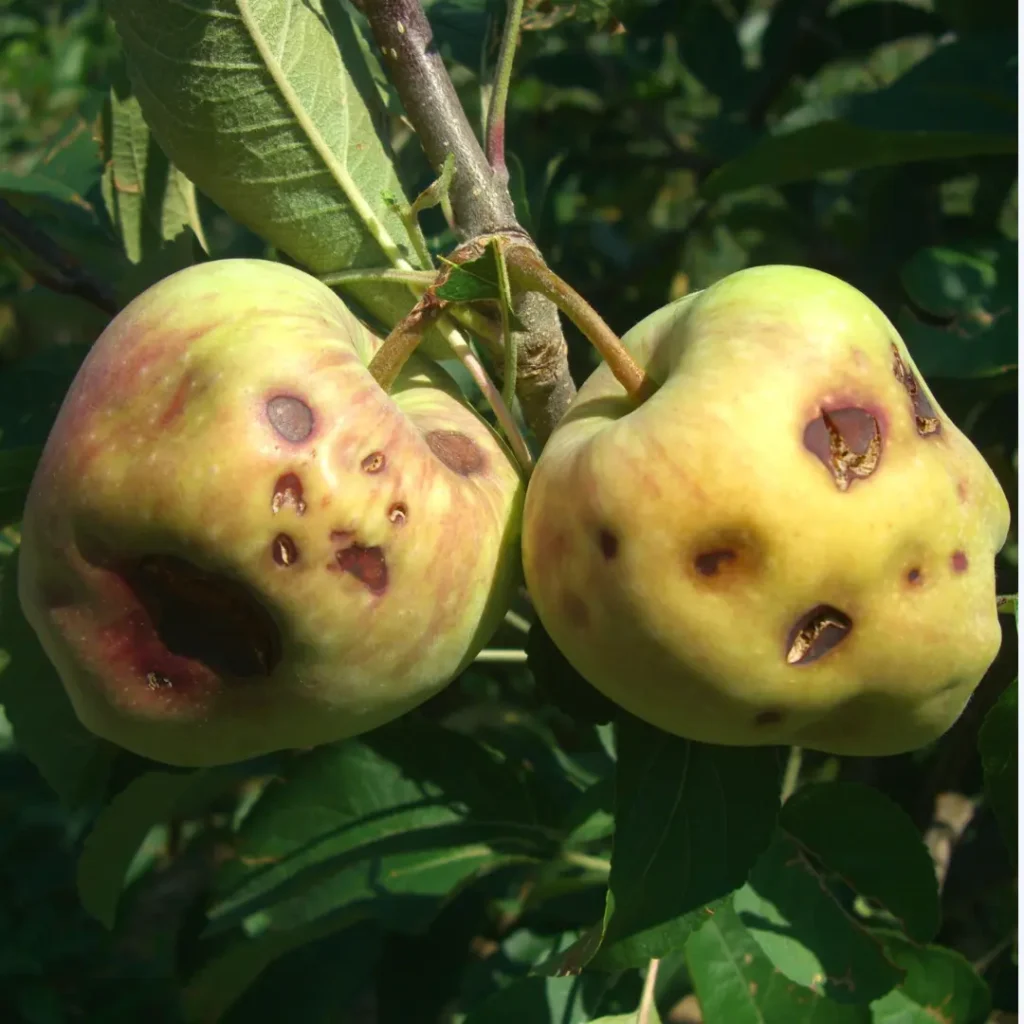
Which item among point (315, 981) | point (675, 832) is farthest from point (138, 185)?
point (315, 981)

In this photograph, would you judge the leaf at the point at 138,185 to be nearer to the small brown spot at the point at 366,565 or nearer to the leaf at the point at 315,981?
the small brown spot at the point at 366,565

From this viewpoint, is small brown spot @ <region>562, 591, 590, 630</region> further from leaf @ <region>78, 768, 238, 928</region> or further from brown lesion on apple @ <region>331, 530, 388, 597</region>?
leaf @ <region>78, 768, 238, 928</region>

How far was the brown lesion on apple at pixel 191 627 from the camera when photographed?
853 mm

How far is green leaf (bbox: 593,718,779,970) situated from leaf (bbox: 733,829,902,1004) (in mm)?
308

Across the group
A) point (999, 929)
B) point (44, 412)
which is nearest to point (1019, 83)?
point (999, 929)

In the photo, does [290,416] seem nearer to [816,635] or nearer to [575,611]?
[575,611]

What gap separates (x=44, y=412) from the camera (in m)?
1.51

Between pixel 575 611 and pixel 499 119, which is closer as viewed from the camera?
pixel 575 611

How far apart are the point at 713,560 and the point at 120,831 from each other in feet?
2.63

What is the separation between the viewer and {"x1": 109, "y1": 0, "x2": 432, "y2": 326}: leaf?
99 centimetres

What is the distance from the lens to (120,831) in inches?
50.6

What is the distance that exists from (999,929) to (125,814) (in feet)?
4.13

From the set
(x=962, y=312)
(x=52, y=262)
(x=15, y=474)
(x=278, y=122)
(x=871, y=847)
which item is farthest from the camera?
(x=962, y=312)

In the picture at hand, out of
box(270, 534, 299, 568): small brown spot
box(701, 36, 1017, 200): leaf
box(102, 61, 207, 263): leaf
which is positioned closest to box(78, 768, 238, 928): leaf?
box(270, 534, 299, 568): small brown spot
